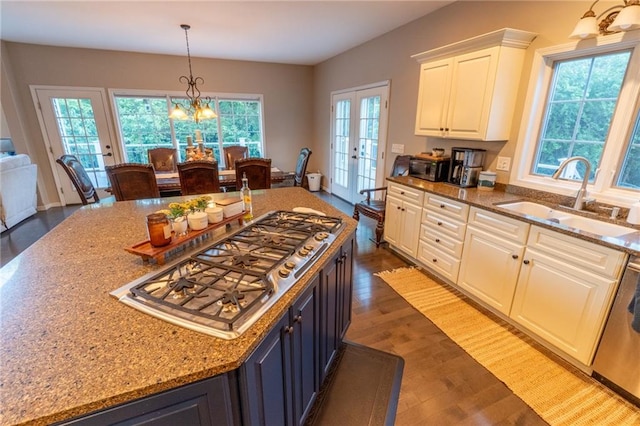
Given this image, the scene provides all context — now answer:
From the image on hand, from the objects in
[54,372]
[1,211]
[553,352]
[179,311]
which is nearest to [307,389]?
[179,311]

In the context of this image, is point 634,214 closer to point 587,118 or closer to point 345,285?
point 587,118

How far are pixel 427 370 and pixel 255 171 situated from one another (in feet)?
8.12

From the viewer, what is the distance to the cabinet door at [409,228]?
2881mm

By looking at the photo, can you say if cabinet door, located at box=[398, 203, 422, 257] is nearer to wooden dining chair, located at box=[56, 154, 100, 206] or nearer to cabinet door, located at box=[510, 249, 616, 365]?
cabinet door, located at box=[510, 249, 616, 365]

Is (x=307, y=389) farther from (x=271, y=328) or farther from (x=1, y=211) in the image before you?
(x=1, y=211)

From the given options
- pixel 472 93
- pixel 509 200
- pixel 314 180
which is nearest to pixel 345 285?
pixel 509 200

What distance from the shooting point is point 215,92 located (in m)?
5.50

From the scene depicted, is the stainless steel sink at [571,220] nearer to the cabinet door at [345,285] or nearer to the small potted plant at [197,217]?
the cabinet door at [345,285]

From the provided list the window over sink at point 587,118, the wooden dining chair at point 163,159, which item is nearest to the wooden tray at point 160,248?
the window over sink at point 587,118

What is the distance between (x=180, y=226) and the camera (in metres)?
1.32

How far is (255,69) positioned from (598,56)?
5.17m

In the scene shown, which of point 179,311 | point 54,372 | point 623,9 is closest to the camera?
point 54,372

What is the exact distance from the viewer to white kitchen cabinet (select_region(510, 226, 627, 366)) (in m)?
1.57

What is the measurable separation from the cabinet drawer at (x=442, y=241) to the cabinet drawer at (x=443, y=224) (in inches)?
1.1
